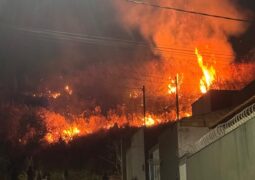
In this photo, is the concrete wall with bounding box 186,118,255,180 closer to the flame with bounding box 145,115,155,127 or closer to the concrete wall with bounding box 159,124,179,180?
the concrete wall with bounding box 159,124,179,180

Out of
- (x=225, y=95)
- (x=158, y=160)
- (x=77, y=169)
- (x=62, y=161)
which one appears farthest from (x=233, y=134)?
(x=62, y=161)

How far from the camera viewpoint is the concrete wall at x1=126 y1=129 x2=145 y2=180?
34.2 metres

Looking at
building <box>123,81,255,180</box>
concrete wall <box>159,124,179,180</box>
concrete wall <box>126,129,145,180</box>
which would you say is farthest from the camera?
concrete wall <box>126,129,145,180</box>

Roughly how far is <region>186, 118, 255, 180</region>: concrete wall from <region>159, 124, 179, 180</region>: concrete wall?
622 centimetres

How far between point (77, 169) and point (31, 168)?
5340mm

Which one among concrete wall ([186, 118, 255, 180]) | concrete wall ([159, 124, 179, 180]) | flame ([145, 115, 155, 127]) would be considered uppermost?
flame ([145, 115, 155, 127])

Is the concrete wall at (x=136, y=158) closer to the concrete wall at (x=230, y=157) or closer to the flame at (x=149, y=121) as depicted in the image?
the flame at (x=149, y=121)

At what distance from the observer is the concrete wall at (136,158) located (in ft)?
112

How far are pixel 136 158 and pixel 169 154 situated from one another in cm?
995

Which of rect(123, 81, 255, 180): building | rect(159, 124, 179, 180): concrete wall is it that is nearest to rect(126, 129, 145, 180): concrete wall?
rect(123, 81, 255, 180): building

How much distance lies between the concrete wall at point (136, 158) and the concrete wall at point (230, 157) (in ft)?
53.9

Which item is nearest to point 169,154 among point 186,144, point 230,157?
point 186,144

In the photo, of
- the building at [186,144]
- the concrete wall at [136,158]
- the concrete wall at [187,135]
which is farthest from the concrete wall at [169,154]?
the concrete wall at [136,158]

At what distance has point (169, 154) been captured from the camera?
83.6 feet
